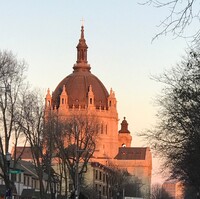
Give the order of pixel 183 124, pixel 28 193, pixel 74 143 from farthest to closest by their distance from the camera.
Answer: pixel 28 193 → pixel 74 143 → pixel 183 124

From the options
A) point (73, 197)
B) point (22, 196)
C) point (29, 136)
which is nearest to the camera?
point (73, 197)

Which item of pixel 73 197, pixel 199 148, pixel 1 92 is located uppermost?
pixel 1 92

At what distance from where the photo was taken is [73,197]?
3512cm

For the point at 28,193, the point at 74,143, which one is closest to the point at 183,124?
the point at 74,143

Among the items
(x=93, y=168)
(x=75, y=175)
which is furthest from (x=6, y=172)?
(x=93, y=168)

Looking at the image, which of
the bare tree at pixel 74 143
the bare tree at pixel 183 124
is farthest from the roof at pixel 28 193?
the bare tree at pixel 183 124

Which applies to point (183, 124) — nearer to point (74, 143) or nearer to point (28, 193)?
point (74, 143)

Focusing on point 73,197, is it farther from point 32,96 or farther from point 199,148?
point 32,96

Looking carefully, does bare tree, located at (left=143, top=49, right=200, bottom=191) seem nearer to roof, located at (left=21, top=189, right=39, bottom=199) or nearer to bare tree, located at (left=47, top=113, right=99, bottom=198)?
bare tree, located at (left=47, top=113, right=99, bottom=198)

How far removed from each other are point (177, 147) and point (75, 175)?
93.0ft

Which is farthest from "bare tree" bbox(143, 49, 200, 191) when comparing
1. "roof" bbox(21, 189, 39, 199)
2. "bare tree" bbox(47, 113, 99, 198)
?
"roof" bbox(21, 189, 39, 199)

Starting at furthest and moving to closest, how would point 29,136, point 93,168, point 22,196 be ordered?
point 93,168
point 22,196
point 29,136

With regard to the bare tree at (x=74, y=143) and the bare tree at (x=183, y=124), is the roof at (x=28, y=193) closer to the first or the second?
the bare tree at (x=74, y=143)

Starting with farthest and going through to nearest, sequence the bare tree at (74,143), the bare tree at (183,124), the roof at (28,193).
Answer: the roof at (28,193) → the bare tree at (74,143) → the bare tree at (183,124)
